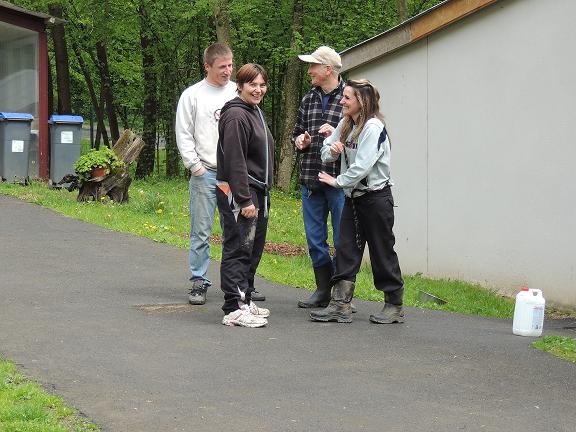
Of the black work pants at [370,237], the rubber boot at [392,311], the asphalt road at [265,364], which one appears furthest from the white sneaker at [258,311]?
the rubber boot at [392,311]

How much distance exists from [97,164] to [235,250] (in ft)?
26.2

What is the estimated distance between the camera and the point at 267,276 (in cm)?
1050

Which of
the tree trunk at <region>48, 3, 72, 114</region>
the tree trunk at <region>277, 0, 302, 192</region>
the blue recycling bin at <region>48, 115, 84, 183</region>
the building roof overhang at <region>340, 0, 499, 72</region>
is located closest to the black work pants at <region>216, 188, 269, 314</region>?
the building roof overhang at <region>340, 0, 499, 72</region>

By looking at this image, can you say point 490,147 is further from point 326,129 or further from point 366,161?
point 366,161

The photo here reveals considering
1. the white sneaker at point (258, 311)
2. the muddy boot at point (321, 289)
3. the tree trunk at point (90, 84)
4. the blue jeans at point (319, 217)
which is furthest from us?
the tree trunk at point (90, 84)

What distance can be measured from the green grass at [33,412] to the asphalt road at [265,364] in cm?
10

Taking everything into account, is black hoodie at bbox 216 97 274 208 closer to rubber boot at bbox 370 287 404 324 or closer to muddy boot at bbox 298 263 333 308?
muddy boot at bbox 298 263 333 308

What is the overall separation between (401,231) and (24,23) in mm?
10700

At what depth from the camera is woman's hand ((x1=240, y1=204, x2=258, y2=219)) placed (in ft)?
24.9

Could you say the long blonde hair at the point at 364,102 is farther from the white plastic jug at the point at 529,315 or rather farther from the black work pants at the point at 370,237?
the white plastic jug at the point at 529,315

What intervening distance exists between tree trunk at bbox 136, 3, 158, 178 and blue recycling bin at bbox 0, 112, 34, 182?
1091cm

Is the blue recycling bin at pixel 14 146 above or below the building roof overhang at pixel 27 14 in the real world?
below

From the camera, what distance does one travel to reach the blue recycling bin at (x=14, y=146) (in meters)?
18.9

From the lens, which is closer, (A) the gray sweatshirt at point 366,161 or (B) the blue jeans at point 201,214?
(A) the gray sweatshirt at point 366,161
